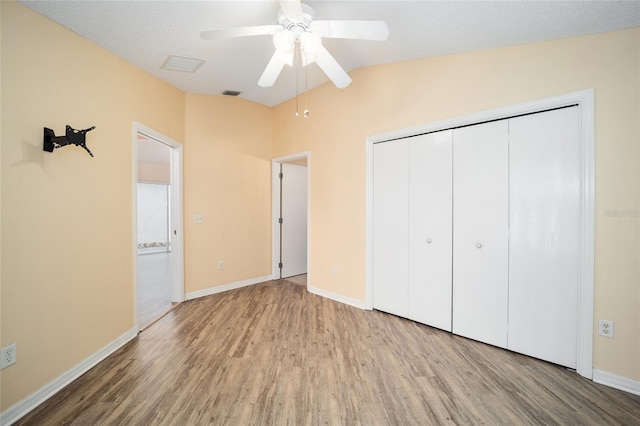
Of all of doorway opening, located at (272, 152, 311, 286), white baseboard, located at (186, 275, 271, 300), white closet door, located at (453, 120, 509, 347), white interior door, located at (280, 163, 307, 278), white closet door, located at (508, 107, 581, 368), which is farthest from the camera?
white interior door, located at (280, 163, 307, 278)

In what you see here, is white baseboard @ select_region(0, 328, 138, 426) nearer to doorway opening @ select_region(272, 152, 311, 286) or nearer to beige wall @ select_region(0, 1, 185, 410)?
beige wall @ select_region(0, 1, 185, 410)

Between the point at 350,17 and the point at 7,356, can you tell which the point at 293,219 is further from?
the point at 7,356

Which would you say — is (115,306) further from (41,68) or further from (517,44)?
(517,44)

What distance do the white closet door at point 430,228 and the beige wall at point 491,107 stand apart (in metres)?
0.31

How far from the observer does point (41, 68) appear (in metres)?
1.75

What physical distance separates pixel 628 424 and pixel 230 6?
3.51m

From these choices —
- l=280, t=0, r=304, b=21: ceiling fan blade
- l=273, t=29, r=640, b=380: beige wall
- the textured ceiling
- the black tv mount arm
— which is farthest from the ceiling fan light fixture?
the black tv mount arm

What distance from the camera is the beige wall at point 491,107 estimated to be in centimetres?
178

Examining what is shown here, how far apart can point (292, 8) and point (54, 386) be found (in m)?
2.80

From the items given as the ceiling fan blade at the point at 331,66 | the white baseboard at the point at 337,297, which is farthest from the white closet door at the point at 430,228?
the ceiling fan blade at the point at 331,66

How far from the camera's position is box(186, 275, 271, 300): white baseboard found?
11.8ft

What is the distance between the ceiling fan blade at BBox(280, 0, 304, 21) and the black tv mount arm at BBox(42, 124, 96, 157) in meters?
1.65

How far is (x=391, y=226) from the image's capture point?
301 cm

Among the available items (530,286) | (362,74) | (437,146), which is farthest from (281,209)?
(530,286)
